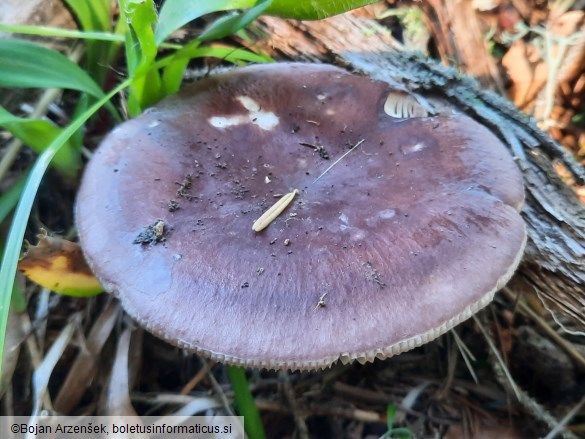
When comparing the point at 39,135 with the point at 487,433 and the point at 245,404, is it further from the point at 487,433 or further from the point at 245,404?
the point at 487,433

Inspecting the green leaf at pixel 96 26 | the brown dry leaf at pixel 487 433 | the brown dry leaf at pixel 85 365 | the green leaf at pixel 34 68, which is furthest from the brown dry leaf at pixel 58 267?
the brown dry leaf at pixel 487 433

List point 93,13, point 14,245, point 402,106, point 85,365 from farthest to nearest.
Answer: point 93,13, point 402,106, point 85,365, point 14,245

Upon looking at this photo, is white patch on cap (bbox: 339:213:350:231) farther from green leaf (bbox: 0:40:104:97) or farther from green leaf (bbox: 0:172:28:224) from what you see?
green leaf (bbox: 0:172:28:224)

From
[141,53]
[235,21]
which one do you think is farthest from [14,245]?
[235,21]

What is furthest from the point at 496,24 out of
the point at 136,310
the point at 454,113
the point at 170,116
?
the point at 136,310

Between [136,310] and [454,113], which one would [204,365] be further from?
[454,113]

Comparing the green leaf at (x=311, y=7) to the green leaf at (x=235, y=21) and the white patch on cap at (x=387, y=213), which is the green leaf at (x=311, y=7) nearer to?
the green leaf at (x=235, y=21)
